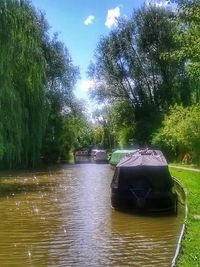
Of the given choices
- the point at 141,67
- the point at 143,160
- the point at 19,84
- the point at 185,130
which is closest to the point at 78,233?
the point at 143,160

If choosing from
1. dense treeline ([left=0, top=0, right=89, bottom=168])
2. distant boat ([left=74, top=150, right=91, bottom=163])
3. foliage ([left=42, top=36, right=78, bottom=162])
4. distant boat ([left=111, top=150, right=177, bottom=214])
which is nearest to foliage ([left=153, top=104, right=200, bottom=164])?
dense treeline ([left=0, top=0, right=89, bottom=168])

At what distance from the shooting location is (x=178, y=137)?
37.6 meters

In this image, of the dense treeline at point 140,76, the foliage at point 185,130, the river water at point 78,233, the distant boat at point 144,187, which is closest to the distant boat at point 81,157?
the dense treeline at point 140,76

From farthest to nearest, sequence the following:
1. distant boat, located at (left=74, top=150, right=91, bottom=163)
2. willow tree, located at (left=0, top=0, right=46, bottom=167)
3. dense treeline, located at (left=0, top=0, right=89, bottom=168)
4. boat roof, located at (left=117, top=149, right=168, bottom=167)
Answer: distant boat, located at (left=74, top=150, right=91, bottom=163) → dense treeline, located at (left=0, top=0, right=89, bottom=168) → willow tree, located at (left=0, top=0, right=46, bottom=167) → boat roof, located at (left=117, top=149, right=168, bottom=167)

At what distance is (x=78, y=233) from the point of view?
14.0 metres

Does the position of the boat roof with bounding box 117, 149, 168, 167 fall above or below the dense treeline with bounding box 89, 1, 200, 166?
below

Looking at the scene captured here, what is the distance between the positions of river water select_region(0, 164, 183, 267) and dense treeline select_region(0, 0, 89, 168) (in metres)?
5.83

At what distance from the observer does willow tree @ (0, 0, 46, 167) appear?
81.4ft

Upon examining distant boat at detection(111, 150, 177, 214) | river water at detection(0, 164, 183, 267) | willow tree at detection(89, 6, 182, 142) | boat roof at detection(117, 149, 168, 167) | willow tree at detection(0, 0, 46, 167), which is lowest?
river water at detection(0, 164, 183, 267)

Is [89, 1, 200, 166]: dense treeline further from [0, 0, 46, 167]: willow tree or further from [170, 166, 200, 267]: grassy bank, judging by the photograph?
[170, 166, 200, 267]: grassy bank

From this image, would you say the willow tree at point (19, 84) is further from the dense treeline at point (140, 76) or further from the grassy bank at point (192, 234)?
the dense treeline at point (140, 76)

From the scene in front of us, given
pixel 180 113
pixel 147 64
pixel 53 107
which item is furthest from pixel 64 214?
pixel 147 64

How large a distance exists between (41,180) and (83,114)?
29.8m

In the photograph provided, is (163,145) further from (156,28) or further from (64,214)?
(64,214)
